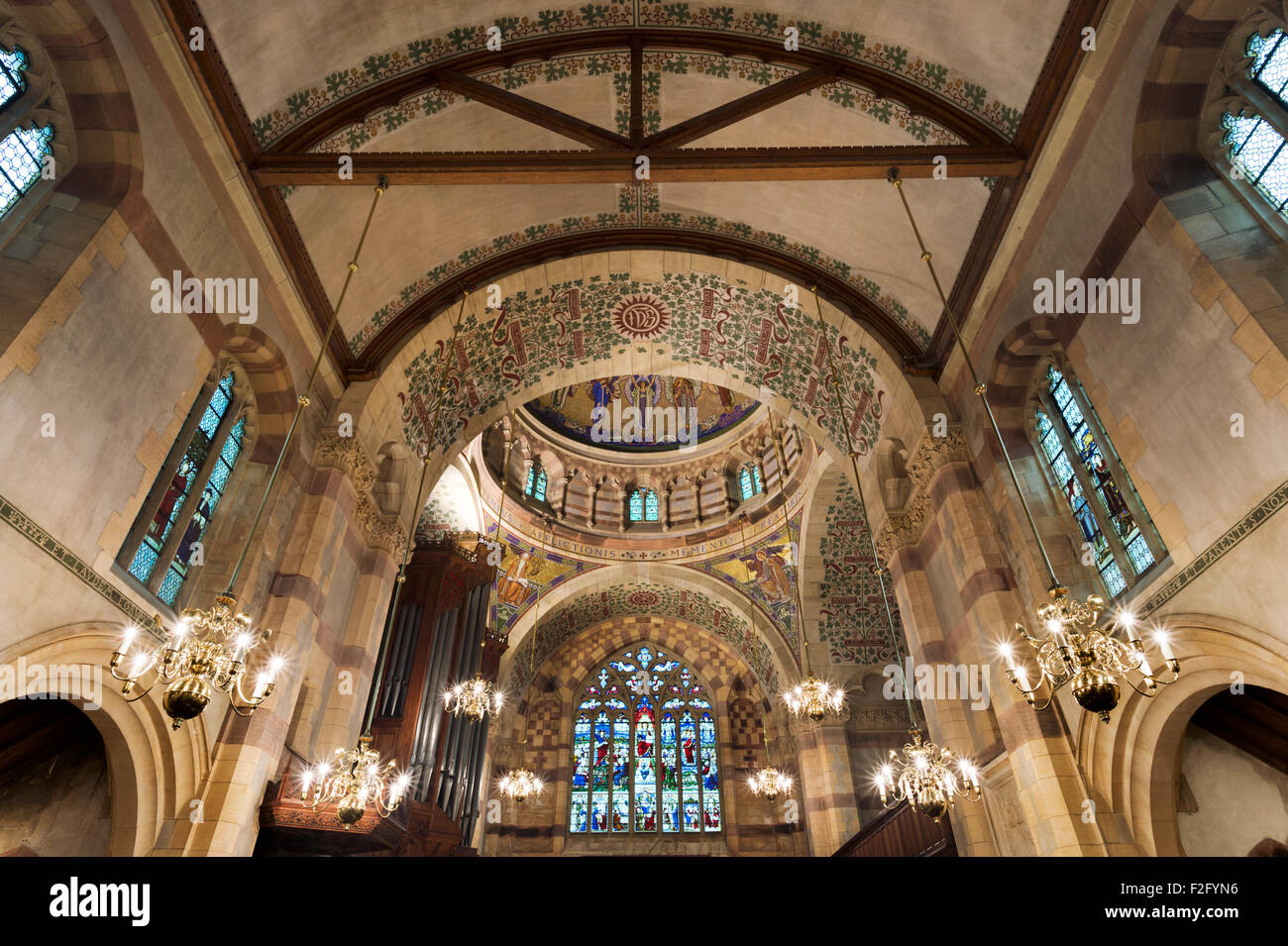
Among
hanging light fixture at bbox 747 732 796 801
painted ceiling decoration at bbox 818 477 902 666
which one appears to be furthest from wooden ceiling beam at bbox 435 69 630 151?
hanging light fixture at bbox 747 732 796 801

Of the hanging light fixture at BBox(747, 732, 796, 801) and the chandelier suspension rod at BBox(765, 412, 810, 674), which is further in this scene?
the chandelier suspension rod at BBox(765, 412, 810, 674)

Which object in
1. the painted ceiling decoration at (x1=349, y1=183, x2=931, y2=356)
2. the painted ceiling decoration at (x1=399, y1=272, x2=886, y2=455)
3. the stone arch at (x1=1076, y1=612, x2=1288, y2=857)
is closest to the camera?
the stone arch at (x1=1076, y1=612, x2=1288, y2=857)

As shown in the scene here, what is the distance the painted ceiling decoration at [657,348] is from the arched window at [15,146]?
469 centimetres

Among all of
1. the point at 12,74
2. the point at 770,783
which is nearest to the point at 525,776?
the point at 770,783

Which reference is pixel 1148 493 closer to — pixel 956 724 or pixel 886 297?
pixel 956 724

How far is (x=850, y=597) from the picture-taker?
15734mm

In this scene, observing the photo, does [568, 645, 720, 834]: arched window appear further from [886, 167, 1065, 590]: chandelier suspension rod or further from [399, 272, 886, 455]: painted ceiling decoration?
[886, 167, 1065, 590]: chandelier suspension rod

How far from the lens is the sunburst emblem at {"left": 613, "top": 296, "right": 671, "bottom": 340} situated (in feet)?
37.5

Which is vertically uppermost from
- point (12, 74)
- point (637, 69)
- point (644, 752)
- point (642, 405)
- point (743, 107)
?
point (642, 405)

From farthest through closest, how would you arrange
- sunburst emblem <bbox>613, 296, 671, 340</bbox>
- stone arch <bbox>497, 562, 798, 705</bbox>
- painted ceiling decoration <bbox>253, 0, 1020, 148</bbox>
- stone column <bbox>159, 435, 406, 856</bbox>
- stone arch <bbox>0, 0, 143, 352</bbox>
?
stone arch <bbox>497, 562, 798, 705</bbox>
sunburst emblem <bbox>613, 296, 671, 340</bbox>
painted ceiling decoration <bbox>253, 0, 1020, 148</bbox>
stone column <bbox>159, 435, 406, 856</bbox>
stone arch <bbox>0, 0, 143, 352</bbox>

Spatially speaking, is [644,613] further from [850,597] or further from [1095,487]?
[1095,487]

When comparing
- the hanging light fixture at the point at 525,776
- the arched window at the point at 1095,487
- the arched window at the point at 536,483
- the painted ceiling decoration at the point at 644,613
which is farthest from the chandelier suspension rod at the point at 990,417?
the arched window at the point at 536,483

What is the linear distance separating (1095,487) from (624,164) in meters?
Answer: 5.88

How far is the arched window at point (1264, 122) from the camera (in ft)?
17.6
